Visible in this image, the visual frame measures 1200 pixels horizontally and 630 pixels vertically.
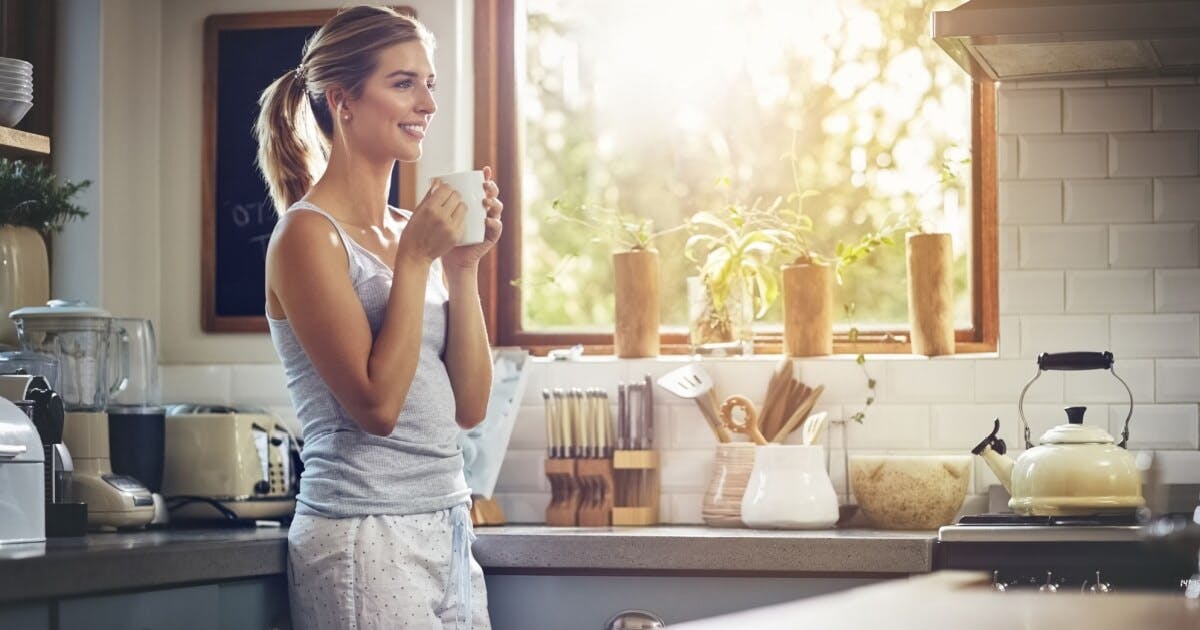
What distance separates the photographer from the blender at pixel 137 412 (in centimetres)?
309

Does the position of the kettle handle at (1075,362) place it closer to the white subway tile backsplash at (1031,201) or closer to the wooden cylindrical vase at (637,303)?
the white subway tile backsplash at (1031,201)

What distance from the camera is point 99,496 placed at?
9.64ft

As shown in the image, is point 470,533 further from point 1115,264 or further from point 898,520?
point 1115,264

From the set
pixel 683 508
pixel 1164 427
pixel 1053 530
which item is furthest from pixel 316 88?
pixel 1164 427

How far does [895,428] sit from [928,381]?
4.9 inches

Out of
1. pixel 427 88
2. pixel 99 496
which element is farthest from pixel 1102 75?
pixel 99 496

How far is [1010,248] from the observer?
136 inches

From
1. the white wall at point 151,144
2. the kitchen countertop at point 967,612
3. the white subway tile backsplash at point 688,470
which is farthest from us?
the white wall at point 151,144

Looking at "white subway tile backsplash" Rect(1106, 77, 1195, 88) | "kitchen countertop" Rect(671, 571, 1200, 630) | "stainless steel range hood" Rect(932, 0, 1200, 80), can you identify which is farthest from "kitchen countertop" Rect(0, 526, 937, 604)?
"kitchen countertop" Rect(671, 571, 1200, 630)

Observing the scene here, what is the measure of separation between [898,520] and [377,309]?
1275 millimetres

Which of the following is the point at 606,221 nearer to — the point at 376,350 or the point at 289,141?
the point at 289,141

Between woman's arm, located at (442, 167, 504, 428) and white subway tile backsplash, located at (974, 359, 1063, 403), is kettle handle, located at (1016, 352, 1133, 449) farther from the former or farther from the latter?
woman's arm, located at (442, 167, 504, 428)

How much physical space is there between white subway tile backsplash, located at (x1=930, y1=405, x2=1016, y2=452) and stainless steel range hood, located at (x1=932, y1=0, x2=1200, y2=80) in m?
0.73

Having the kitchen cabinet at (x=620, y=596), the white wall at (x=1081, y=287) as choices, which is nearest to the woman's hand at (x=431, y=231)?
the kitchen cabinet at (x=620, y=596)
